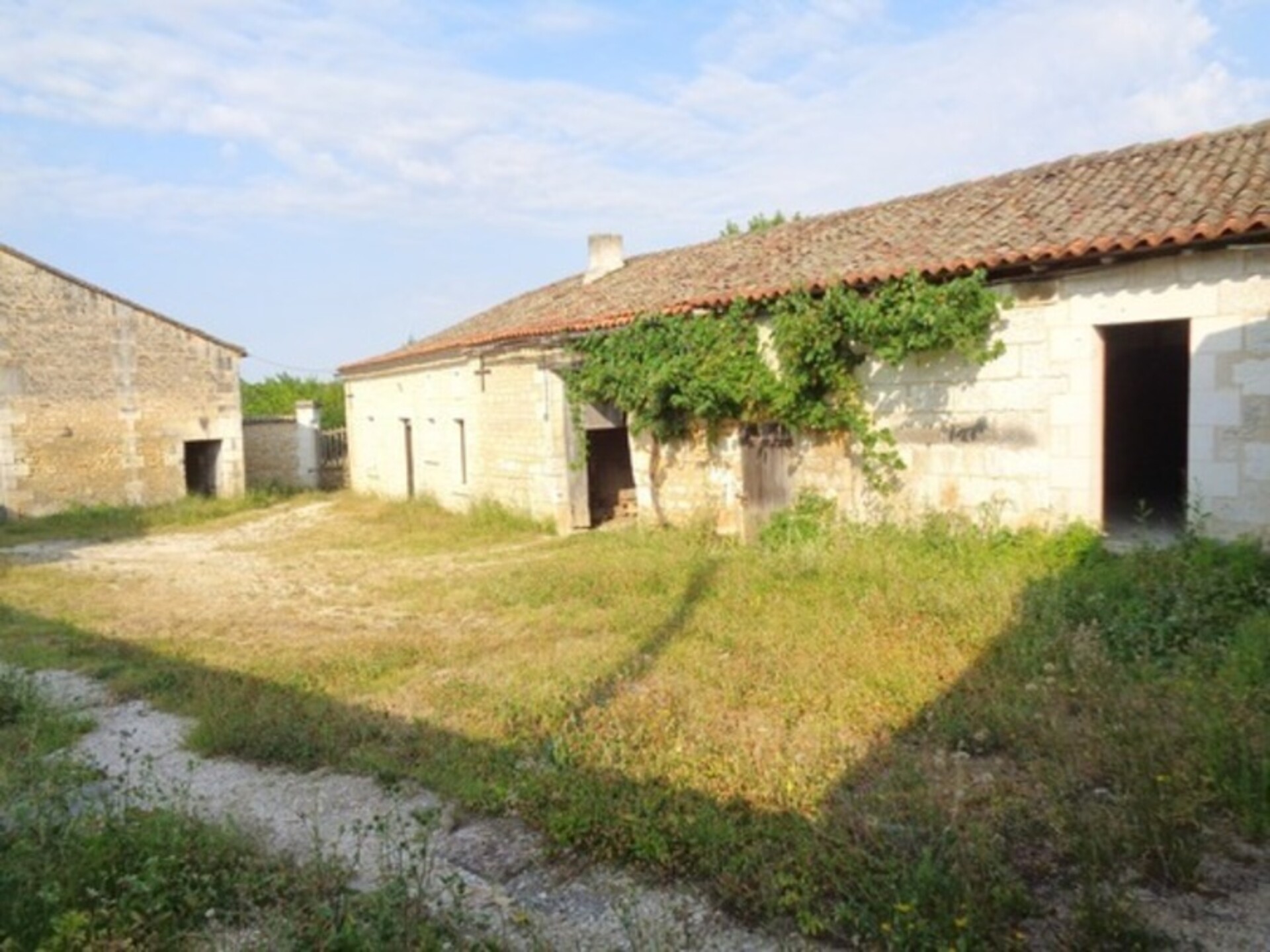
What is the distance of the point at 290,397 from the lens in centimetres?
3347

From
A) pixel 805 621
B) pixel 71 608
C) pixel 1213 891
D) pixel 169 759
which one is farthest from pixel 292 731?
pixel 71 608

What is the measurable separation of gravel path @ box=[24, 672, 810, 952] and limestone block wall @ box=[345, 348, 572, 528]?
904 centimetres

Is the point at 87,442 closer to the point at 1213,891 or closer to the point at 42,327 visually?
the point at 42,327

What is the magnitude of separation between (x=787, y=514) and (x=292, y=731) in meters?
7.04

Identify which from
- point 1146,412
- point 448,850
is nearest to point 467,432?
point 1146,412

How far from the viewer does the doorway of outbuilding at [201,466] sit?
2228 cm

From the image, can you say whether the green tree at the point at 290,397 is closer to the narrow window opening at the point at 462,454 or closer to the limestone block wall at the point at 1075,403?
the narrow window opening at the point at 462,454

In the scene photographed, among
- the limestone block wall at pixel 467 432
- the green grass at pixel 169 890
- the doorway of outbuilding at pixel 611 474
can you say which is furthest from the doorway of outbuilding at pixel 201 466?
the green grass at pixel 169 890

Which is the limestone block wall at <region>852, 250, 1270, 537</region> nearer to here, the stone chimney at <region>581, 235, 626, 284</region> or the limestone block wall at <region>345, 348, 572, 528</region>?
the limestone block wall at <region>345, 348, 572, 528</region>

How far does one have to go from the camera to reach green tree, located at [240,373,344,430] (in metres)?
→ 30.8

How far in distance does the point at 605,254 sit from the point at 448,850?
16296 millimetres

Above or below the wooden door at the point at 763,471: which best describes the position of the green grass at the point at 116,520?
below

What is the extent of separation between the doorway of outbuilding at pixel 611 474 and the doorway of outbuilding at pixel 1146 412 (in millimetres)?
7684

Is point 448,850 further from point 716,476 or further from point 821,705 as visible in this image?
point 716,476
